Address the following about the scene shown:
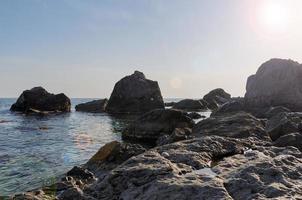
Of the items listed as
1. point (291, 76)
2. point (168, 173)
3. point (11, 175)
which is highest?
point (291, 76)

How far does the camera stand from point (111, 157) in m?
18.2

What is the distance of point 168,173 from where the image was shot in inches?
340

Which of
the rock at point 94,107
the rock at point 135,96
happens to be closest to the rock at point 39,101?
the rock at point 94,107

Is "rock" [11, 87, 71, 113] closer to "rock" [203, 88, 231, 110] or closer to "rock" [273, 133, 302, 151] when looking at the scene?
"rock" [203, 88, 231, 110]

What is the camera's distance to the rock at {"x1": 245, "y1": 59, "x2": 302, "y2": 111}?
2731 inches

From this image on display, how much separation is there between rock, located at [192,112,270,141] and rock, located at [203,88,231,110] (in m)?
96.7

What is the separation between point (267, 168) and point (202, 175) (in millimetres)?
1507

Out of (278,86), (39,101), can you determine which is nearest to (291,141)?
(278,86)

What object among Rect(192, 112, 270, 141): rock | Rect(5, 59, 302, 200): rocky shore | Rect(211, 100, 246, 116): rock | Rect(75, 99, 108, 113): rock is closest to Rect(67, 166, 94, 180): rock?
Rect(5, 59, 302, 200): rocky shore

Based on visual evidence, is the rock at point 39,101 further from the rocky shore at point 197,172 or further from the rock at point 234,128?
the rocky shore at point 197,172

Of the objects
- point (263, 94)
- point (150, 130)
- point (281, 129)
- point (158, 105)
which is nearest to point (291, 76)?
point (263, 94)

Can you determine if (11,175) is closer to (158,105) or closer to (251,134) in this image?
(251,134)

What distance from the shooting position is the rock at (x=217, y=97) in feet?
408

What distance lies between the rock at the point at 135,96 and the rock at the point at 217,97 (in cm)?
3338
